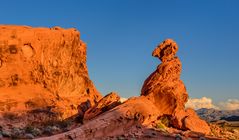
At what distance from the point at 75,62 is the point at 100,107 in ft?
82.1

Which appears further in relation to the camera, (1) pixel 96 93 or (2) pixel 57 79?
(1) pixel 96 93

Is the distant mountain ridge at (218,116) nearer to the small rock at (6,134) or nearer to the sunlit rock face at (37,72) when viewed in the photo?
the sunlit rock face at (37,72)

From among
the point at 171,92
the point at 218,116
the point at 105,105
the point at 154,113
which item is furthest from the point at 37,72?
the point at 218,116

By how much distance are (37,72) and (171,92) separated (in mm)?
21960

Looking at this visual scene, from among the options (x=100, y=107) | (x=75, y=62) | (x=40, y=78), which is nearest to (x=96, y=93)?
(x=75, y=62)

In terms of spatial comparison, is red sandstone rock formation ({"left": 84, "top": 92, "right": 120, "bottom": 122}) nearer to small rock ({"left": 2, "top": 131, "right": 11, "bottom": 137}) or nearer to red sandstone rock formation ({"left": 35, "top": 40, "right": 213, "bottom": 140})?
red sandstone rock formation ({"left": 35, "top": 40, "right": 213, "bottom": 140})

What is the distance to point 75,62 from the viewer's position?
47906mm

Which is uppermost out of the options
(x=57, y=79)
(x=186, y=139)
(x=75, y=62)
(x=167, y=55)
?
(x=75, y=62)

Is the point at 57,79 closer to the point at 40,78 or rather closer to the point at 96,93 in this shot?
the point at 40,78

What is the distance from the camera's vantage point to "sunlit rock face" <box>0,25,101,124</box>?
3747 centimetres

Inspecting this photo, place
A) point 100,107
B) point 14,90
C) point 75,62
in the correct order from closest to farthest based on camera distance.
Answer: point 100,107 → point 14,90 → point 75,62

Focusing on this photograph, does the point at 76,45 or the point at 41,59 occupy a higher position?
the point at 76,45

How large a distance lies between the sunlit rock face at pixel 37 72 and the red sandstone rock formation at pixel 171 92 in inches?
684

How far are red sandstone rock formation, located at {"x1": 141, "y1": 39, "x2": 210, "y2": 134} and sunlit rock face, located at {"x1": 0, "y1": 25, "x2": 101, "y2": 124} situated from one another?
684 inches
